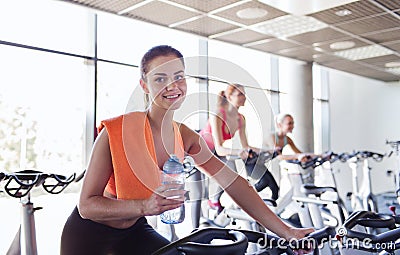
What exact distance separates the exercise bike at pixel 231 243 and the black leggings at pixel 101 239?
0.30 meters

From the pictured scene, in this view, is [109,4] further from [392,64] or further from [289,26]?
[392,64]

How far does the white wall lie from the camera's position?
8.29 meters

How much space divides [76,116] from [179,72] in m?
3.80

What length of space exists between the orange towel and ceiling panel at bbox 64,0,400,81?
10.2ft

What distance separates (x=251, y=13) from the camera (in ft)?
14.0

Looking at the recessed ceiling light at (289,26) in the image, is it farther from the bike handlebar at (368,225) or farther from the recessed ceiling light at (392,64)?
the bike handlebar at (368,225)

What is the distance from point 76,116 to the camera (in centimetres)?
452

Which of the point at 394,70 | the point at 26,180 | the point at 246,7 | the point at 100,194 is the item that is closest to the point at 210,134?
the point at 100,194

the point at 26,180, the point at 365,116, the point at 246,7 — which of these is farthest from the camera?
the point at 365,116

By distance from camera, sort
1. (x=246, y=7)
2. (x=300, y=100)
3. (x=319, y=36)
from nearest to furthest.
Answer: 1. (x=246, y=7)
2. (x=319, y=36)
3. (x=300, y=100)

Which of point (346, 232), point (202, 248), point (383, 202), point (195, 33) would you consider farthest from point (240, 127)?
point (383, 202)

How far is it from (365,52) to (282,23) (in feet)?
7.29

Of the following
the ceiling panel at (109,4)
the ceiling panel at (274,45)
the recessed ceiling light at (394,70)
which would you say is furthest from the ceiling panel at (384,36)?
the ceiling panel at (109,4)

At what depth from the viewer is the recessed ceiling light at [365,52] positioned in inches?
231
